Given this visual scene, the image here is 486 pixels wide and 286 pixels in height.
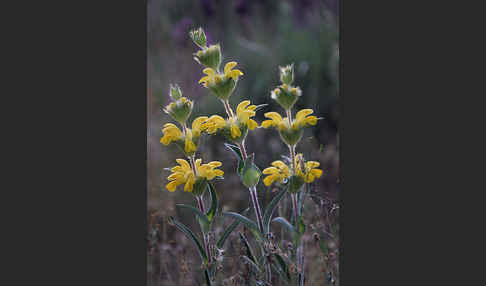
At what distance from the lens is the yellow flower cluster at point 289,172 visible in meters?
2.40

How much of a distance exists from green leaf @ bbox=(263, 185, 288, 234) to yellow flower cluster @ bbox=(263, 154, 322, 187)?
0.25 ft

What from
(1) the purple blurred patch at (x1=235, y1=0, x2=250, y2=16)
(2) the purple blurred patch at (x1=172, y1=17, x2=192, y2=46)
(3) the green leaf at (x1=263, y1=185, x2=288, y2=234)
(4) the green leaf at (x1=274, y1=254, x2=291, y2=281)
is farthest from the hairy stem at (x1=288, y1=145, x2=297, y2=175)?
(1) the purple blurred patch at (x1=235, y1=0, x2=250, y2=16)

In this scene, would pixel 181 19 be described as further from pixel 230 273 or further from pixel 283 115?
pixel 230 273

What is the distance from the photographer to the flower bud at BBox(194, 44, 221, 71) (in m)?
2.30

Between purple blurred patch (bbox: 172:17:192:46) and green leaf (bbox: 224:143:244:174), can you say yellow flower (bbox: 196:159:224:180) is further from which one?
purple blurred patch (bbox: 172:17:192:46)

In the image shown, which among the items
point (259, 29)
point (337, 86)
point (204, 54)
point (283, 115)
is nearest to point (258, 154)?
point (283, 115)

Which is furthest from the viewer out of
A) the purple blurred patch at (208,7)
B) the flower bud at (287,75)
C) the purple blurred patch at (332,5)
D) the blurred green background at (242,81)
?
the purple blurred patch at (208,7)

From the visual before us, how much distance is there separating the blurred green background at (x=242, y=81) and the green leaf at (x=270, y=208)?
21 centimetres

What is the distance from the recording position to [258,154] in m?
2.99

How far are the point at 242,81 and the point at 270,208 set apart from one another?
1.60m

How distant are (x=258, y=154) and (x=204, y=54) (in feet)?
2.90

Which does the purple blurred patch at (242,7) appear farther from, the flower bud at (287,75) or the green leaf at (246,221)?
the green leaf at (246,221)

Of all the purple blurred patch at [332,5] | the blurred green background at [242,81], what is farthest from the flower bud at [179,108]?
the purple blurred patch at [332,5]

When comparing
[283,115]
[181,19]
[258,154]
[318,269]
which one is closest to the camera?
[283,115]
